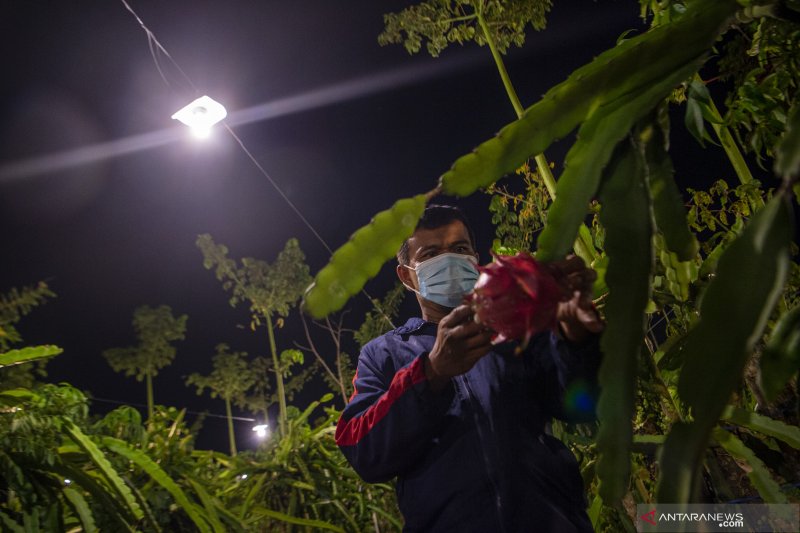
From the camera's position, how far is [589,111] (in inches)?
23.5

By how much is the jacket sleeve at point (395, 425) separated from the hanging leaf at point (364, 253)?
11.4 inches

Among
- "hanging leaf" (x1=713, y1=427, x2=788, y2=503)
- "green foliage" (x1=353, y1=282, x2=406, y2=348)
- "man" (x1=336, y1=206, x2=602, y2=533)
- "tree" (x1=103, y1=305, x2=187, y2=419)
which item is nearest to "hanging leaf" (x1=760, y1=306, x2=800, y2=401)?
"man" (x1=336, y1=206, x2=602, y2=533)

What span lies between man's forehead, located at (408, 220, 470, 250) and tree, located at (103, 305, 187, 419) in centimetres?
422

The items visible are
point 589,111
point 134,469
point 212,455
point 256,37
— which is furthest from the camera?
point 256,37

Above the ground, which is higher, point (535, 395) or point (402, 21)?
point (402, 21)

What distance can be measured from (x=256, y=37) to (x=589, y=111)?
9.97 ft

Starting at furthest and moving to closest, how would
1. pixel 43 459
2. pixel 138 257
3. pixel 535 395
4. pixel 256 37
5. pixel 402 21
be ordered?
1. pixel 138 257
2. pixel 256 37
3. pixel 402 21
4. pixel 43 459
5. pixel 535 395

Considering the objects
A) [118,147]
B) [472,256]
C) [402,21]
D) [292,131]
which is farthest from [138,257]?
[472,256]

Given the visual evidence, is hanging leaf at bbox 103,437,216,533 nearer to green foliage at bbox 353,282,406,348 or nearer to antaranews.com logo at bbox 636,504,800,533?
antaranews.com logo at bbox 636,504,800,533

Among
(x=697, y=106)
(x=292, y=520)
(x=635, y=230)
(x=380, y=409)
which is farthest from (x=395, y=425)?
(x=292, y=520)

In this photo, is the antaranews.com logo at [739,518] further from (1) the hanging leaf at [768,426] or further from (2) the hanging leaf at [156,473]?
(2) the hanging leaf at [156,473]

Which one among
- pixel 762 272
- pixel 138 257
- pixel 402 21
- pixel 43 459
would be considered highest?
pixel 138 257

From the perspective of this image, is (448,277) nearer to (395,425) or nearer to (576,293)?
(395,425)

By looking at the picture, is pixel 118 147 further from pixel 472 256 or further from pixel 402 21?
pixel 472 256
